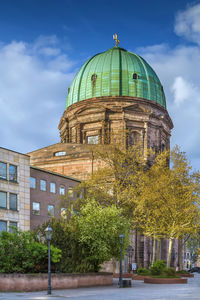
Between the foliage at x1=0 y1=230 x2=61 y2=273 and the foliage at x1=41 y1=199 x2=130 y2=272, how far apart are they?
292cm

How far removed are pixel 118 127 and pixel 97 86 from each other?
870 cm

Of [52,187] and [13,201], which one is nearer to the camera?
[13,201]

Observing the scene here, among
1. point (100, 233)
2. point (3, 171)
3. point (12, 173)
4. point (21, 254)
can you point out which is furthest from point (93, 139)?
point (21, 254)

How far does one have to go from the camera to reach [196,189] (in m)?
47.3

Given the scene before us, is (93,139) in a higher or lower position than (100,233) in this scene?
higher

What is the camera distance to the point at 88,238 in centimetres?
3566

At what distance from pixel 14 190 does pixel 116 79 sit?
38102mm

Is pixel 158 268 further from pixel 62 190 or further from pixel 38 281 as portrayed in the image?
pixel 38 281

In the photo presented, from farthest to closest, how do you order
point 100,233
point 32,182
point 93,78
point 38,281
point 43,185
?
1. point 93,78
2. point 43,185
3. point 32,182
4. point 100,233
5. point 38,281

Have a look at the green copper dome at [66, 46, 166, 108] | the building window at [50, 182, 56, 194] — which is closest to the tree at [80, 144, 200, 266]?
the building window at [50, 182, 56, 194]

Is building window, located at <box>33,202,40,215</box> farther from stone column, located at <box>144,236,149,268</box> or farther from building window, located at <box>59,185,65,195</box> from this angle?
stone column, located at <box>144,236,149,268</box>

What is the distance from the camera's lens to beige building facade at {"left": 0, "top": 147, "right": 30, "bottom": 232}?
4591 cm

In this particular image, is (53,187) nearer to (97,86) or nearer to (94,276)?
(94,276)

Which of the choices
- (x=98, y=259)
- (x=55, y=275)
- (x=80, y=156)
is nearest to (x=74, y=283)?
(x=55, y=275)
